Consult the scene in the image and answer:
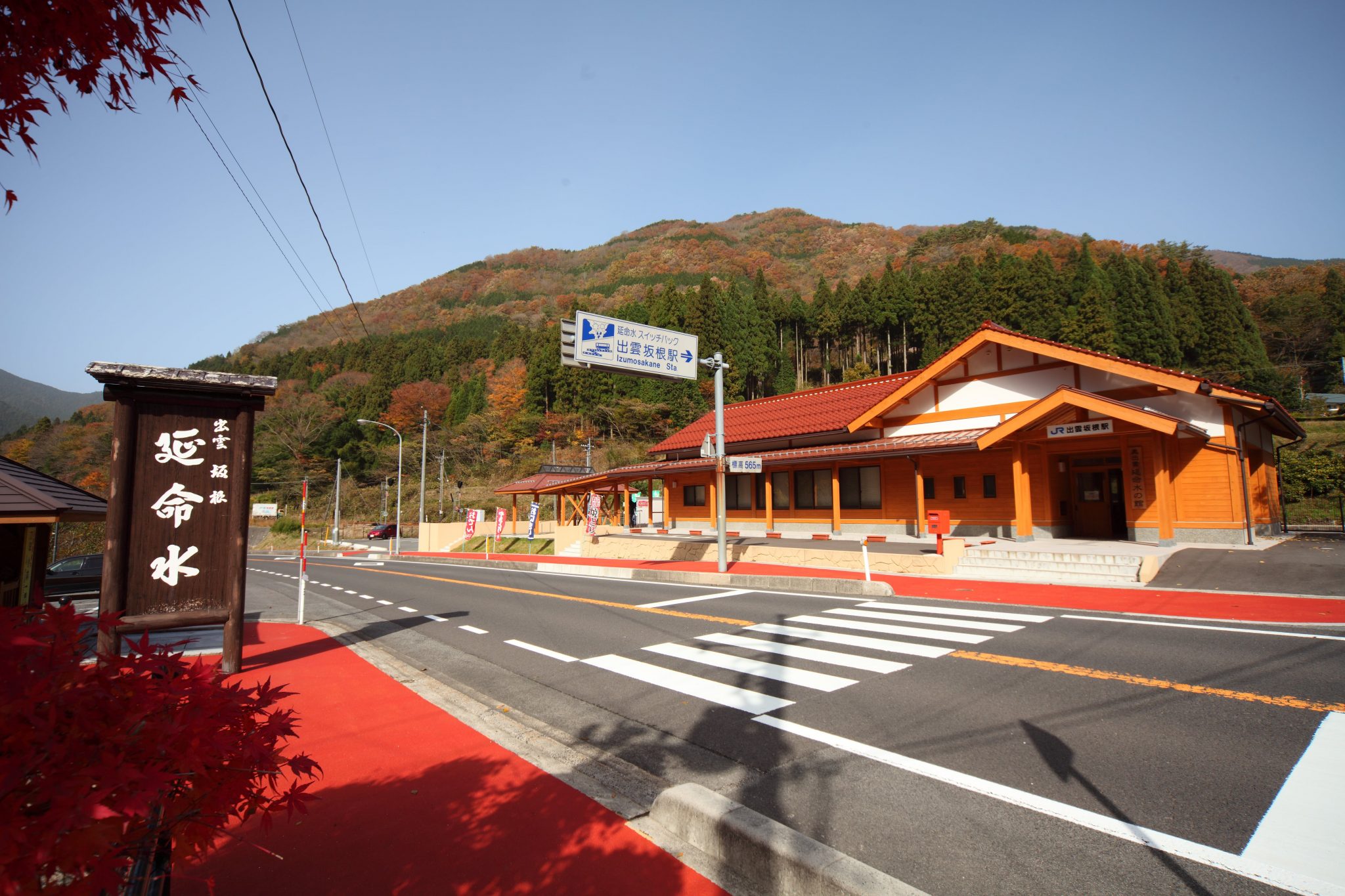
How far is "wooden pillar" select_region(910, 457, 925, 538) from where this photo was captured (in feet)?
64.8

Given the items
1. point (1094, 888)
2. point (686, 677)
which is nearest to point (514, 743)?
point (686, 677)

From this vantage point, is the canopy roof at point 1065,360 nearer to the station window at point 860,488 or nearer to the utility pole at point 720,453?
the station window at point 860,488

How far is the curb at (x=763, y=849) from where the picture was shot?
8.93 ft

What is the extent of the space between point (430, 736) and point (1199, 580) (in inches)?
535

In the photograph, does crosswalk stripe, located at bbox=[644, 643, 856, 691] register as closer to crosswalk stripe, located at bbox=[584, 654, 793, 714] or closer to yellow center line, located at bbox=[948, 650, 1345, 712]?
crosswalk stripe, located at bbox=[584, 654, 793, 714]

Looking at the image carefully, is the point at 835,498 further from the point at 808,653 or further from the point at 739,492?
the point at 808,653

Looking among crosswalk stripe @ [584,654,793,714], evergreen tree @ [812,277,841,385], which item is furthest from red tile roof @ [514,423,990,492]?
evergreen tree @ [812,277,841,385]

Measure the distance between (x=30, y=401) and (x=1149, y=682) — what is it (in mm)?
171310

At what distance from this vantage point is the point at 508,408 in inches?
2280

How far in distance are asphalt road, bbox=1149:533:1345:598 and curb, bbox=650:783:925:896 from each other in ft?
39.4

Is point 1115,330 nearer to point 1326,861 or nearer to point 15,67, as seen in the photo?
point 1326,861

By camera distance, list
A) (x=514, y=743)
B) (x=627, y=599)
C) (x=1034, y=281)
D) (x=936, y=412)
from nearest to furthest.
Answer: (x=514, y=743)
(x=627, y=599)
(x=936, y=412)
(x=1034, y=281)

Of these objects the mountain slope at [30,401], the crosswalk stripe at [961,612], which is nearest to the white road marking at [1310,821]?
the crosswalk stripe at [961,612]

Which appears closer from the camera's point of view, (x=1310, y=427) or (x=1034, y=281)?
(x=1310, y=427)
